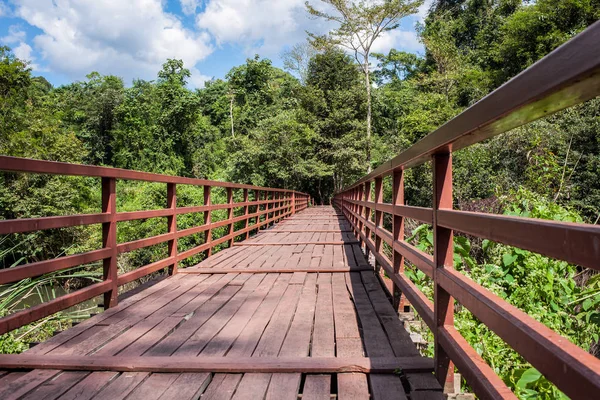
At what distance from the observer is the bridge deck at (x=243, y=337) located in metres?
1.71

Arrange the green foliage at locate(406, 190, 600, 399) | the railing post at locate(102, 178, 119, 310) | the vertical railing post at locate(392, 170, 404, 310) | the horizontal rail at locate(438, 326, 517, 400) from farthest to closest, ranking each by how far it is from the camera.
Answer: the green foliage at locate(406, 190, 600, 399), the railing post at locate(102, 178, 119, 310), the vertical railing post at locate(392, 170, 404, 310), the horizontal rail at locate(438, 326, 517, 400)

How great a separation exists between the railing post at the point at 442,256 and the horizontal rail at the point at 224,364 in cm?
14

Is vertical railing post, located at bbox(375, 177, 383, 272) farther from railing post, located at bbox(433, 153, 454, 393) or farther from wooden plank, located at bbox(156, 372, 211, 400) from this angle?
wooden plank, located at bbox(156, 372, 211, 400)

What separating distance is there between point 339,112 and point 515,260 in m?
23.7

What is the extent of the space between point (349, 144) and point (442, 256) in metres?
25.0

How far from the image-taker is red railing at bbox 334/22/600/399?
77cm

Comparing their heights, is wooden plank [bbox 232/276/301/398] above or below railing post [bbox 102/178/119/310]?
below

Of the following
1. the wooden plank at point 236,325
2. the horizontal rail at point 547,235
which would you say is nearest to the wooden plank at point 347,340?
the wooden plank at point 236,325

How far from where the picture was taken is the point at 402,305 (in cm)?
276

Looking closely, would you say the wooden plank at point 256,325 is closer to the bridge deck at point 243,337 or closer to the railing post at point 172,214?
the bridge deck at point 243,337

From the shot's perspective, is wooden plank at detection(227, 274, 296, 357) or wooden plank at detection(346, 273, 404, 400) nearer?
wooden plank at detection(346, 273, 404, 400)

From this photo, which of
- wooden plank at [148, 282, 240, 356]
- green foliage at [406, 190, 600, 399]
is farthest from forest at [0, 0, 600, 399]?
wooden plank at [148, 282, 240, 356]

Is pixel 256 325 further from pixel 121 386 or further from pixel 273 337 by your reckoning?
pixel 121 386

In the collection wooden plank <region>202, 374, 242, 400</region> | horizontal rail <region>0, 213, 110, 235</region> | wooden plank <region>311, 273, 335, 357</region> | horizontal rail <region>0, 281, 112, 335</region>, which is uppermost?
horizontal rail <region>0, 213, 110, 235</region>
